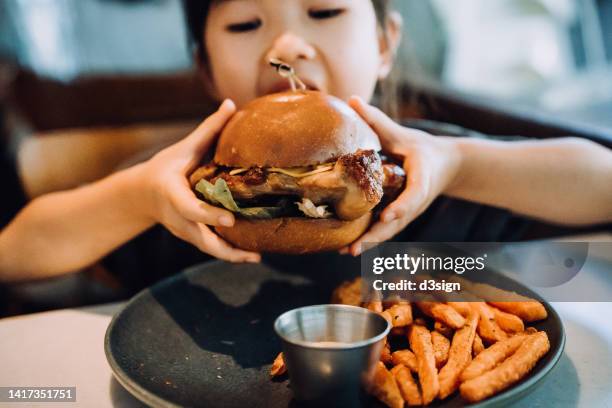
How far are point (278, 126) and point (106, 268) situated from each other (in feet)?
3.54

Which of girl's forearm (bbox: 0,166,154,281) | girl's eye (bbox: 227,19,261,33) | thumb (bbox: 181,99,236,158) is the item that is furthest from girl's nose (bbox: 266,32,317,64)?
girl's forearm (bbox: 0,166,154,281)

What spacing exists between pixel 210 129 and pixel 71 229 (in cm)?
60

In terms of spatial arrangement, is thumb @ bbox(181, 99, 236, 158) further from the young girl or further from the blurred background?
the blurred background

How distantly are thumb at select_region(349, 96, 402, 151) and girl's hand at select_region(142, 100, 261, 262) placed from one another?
0.92 feet

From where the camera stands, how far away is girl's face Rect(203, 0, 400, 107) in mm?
1413

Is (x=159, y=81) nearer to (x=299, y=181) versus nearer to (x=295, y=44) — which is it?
(x=295, y=44)

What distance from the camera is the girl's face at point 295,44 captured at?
141 cm

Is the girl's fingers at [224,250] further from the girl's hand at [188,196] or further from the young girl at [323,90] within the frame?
the young girl at [323,90]

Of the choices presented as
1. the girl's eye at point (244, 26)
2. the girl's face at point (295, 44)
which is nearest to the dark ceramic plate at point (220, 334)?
the girl's face at point (295, 44)

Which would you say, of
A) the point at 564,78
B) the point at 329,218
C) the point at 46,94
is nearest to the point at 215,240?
the point at 329,218

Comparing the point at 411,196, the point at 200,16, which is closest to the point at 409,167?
the point at 411,196

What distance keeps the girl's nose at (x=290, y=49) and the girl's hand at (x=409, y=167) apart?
257 mm

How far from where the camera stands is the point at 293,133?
1.04 meters

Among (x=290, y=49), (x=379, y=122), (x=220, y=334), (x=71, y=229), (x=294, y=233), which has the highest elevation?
(x=290, y=49)
